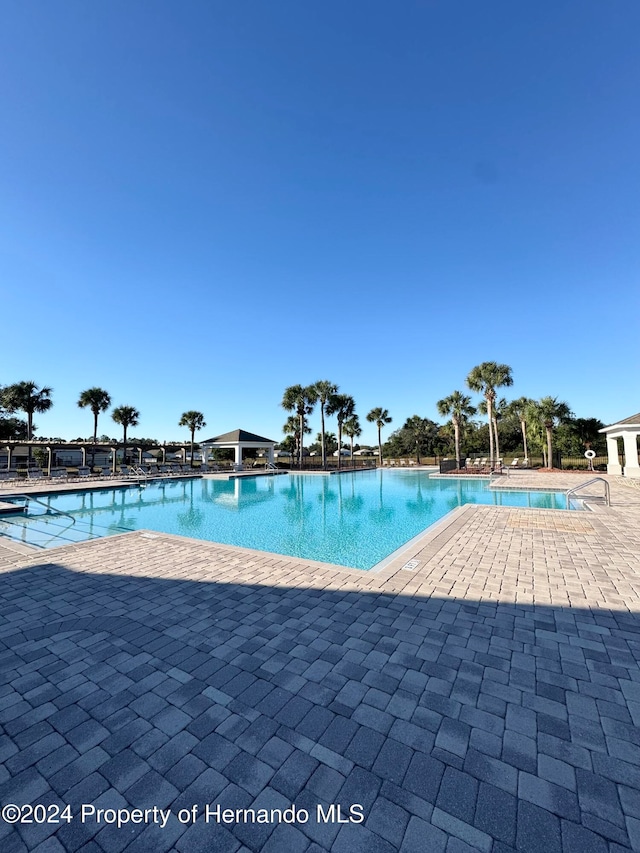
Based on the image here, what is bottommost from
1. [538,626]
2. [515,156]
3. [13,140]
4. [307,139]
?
[538,626]

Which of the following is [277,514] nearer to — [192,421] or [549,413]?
[549,413]

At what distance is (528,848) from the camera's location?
149 centimetres

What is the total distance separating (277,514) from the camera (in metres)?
12.6

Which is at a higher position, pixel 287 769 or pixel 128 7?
pixel 128 7

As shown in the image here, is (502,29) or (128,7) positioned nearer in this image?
(128,7)

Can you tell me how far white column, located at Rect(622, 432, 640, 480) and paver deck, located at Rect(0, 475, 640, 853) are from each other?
1756 cm

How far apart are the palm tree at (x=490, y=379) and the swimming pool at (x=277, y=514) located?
835 cm

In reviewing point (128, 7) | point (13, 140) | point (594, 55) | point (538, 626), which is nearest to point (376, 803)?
point (538, 626)

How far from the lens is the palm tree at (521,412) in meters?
32.5

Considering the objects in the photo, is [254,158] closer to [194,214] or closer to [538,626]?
[194,214]

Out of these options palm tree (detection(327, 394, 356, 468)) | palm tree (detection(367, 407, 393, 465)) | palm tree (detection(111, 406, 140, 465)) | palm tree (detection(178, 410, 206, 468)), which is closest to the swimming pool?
palm tree (detection(327, 394, 356, 468))

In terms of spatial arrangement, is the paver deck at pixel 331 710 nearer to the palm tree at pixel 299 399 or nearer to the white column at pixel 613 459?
the white column at pixel 613 459

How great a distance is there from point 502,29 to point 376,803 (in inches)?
599

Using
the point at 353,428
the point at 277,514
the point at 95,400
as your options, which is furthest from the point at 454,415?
the point at 95,400
